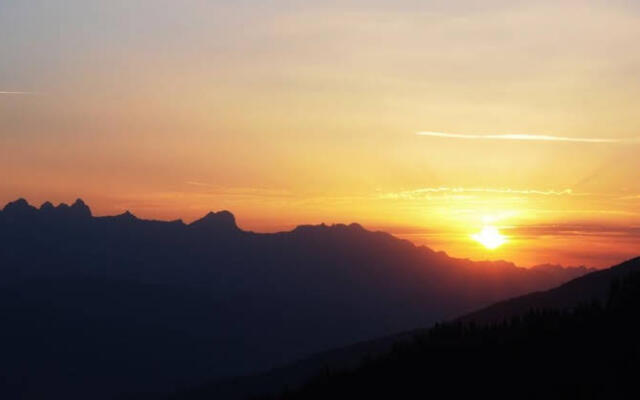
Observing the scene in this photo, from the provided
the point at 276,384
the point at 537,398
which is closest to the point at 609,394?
the point at 537,398

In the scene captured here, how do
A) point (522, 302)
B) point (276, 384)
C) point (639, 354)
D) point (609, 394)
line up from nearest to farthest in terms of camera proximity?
point (609, 394) < point (639, 354) < point (522, 302) < point (276, 384)

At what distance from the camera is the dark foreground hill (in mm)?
29172

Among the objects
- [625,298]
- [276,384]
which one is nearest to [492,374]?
[625,298]

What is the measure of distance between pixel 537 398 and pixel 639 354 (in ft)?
12.8

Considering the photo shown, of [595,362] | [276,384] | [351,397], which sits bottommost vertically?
[276,384]

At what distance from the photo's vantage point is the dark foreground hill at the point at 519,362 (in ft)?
95.7

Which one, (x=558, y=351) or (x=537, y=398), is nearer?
(x=537, y=398)

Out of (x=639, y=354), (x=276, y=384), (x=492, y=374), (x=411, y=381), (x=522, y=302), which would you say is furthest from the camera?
(x=276, y=384)

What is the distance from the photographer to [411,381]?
1372 inches

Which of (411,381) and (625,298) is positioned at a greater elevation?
(625,298)

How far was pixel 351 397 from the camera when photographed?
36094mm

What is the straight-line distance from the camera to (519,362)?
32.9 metres

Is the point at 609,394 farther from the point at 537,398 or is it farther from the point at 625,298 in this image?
the point at 625,298

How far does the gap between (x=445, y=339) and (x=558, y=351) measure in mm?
8019
